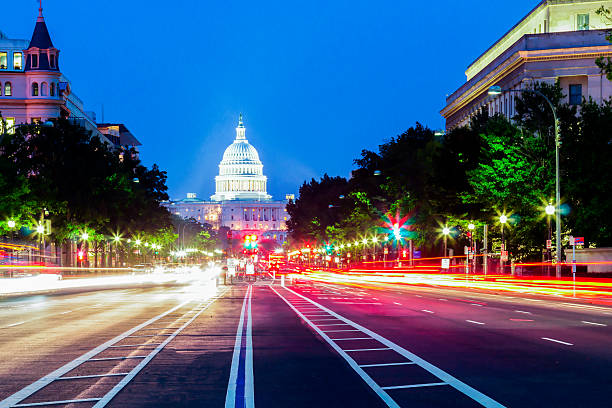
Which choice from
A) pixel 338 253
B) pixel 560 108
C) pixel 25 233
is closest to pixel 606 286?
pixel 560 108

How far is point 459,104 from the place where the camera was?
126188 millimetres

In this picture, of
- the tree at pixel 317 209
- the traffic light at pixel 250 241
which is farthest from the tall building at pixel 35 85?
the traffic light at pixel 250 241

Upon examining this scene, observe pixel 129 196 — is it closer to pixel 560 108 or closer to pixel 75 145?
pixel 75 145

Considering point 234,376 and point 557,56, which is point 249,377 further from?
point 557,56

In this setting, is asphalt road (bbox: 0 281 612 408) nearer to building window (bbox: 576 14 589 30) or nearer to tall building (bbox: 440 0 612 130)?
tall building (bbox: 440 0 612 130)

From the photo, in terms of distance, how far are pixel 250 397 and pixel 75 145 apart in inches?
2996

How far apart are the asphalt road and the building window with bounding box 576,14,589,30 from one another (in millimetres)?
82415

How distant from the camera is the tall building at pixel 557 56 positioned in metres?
95.8

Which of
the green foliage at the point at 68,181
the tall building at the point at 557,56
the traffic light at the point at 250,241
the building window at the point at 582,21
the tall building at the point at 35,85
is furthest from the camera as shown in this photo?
the tall building at the point at 35,85

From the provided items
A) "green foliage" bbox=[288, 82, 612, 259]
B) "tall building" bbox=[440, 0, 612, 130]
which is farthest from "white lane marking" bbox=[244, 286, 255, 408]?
"tall building" bbox=[440, 0, 612, 130]

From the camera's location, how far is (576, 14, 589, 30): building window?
344 feet

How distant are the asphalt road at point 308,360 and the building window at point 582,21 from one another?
82415 mm

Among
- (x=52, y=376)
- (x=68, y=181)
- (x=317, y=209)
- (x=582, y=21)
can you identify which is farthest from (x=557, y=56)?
(x=52, y=376)

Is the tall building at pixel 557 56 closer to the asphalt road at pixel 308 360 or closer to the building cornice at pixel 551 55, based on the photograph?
the building cornice at pixel 551 55
